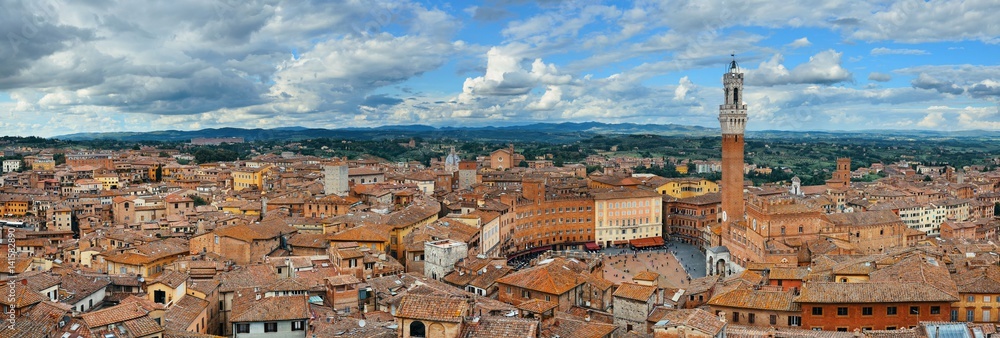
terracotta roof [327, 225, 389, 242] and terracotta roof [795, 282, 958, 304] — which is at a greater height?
terracotta roof [795, 282, 958, 304]

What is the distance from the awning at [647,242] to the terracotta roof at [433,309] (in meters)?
66.5

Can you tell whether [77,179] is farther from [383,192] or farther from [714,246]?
[714,246]

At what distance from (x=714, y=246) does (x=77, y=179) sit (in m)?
83.6

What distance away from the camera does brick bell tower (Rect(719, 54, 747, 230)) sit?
71.6 m

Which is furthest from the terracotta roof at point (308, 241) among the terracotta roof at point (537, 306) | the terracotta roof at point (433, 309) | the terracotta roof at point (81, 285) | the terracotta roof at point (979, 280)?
the terracotta roof at point (979, 280)

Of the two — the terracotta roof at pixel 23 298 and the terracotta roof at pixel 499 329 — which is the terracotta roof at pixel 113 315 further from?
the terracotta roof at pixel 499 329

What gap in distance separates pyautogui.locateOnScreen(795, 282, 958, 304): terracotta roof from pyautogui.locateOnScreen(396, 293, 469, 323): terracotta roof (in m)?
16.0

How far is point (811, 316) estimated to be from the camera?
97.0 feet

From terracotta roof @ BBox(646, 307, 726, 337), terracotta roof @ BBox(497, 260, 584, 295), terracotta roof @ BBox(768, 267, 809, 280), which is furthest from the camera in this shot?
terracotta roof @ BBox(768, 267, 809, 280)

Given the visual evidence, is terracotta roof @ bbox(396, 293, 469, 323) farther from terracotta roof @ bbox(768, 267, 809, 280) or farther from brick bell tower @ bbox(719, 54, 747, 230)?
brick bell tower @ bbox(719, 54, 747, 230)

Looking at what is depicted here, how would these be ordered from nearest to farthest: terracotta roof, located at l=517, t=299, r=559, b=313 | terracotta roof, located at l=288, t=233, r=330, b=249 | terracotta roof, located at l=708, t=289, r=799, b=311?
terracotta roof, located at l=517, t=299, r=559, b=313
terracotta roof, located at l=708, t=289, r=799, b=311
terracotta roof, located at l=288, t=233, r=330, b=249

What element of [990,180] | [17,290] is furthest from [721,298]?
[990,180]

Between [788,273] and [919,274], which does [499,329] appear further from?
[788,273]

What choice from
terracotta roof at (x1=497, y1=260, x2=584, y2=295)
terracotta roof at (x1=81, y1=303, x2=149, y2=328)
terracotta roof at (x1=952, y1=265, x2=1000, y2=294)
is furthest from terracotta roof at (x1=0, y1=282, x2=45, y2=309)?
terracotta roof at (x1=952, y1=265, x2=1000, y2=294)
